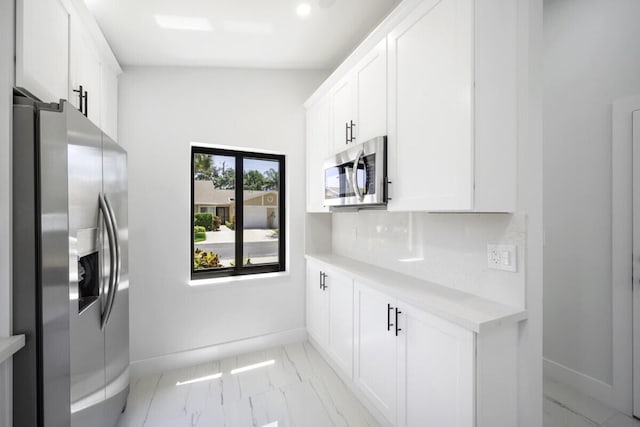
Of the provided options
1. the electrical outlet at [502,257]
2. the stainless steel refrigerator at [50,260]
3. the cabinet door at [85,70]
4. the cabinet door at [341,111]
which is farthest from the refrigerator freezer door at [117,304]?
the electrical outlet at [502,257]

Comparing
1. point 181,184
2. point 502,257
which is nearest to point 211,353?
point 181,184

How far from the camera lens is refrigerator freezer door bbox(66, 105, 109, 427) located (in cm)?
114

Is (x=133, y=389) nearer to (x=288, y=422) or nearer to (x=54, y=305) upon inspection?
→ (x=288, y=422)

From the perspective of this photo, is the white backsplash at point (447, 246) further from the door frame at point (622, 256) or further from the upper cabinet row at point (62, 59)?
the upper cabinet row at point (62, 59)

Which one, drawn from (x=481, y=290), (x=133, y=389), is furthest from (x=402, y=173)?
(x=133, y=389)

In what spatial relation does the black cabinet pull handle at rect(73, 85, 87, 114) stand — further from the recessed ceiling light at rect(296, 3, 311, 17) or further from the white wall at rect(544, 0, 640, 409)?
the white wall at rect(544, 0, 640, 409)

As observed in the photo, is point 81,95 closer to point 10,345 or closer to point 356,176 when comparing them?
point 10,345

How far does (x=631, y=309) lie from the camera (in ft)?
6.13

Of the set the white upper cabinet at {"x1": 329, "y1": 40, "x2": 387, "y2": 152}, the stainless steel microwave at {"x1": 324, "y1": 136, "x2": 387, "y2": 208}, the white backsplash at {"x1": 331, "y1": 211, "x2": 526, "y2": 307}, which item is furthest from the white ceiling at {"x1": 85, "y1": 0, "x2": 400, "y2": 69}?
the white backsplash at {"x1": 331, "y1": 211, "x2": 526, "y2": 307}

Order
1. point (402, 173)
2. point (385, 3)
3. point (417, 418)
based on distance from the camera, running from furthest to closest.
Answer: point (385, 3) < point (402, 173) < point (417, 418)

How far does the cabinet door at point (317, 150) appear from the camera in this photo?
103 inches

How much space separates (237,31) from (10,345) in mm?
2177

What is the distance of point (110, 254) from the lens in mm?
1455

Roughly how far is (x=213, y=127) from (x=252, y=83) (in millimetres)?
591
